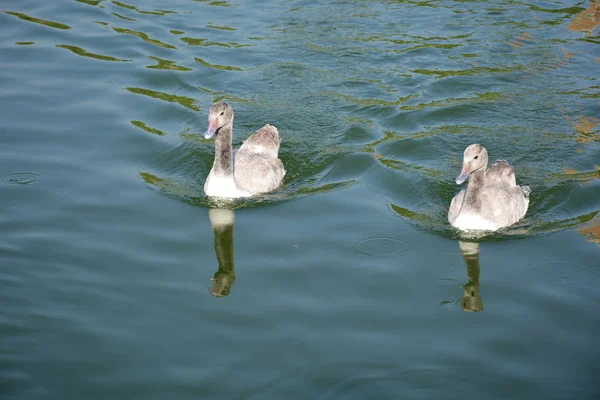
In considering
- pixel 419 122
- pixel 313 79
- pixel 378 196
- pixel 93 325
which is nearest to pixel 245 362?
pixel 93 325

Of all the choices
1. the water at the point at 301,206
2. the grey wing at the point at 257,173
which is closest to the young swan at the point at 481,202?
the water at the point at 301,206

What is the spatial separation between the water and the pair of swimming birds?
1.03 ft

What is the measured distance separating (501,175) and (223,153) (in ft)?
16.2

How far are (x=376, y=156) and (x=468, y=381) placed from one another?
7.06 m

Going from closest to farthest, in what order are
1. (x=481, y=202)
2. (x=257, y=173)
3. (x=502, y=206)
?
(x=481, y=202) < (x=502, y=206) < (x=257, y=173)

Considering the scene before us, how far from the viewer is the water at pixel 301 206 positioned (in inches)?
398

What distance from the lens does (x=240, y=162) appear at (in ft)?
50.2

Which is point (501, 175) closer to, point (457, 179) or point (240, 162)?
point (457, 179)

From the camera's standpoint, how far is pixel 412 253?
12.9m

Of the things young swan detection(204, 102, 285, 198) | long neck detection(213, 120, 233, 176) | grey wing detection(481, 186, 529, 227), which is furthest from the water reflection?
grey wing detection(481, 186, 529, 227)

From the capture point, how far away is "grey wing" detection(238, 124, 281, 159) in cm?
1574

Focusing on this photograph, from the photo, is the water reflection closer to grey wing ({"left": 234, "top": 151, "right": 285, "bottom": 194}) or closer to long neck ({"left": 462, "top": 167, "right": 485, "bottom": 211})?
grey wing ({"left": 234, "top": 151, "right": 285, "bottom": 194})

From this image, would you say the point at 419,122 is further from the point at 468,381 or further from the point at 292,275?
the point at 468,381

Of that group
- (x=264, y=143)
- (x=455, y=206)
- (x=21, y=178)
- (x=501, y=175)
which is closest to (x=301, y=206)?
(x=264, y=143)
